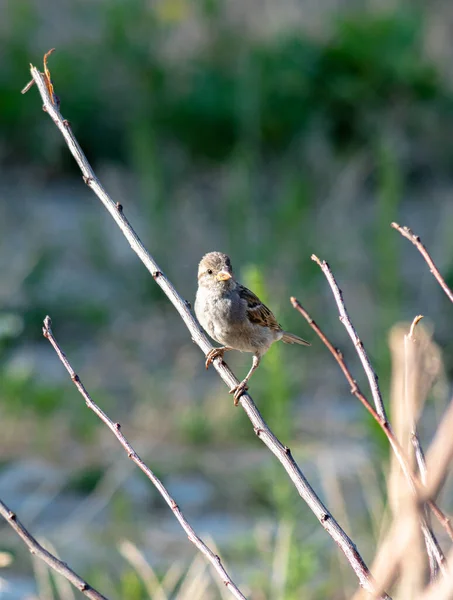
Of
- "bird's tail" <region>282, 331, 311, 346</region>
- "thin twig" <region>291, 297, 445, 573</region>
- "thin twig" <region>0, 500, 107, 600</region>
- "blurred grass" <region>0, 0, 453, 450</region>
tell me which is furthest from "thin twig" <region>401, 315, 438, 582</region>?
"blurred grass" <region>0, 0, 453, 450</region>

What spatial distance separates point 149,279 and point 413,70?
3.29 m

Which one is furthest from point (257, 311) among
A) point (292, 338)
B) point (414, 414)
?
point (414, 414)

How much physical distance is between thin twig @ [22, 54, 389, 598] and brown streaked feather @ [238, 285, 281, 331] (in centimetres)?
95

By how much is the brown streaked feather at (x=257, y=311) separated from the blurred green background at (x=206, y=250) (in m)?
0.17

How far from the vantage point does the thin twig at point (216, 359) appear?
5.29 feet

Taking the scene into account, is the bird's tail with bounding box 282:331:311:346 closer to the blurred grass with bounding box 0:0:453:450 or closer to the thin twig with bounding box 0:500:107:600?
the thin twig with bounding box 0:500:107:600

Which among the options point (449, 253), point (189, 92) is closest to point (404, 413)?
point (449, 253)

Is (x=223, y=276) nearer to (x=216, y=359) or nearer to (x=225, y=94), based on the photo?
(x=216, y=359)

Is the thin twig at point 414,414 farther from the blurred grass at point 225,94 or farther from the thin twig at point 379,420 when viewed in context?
the blurred grass at point 225,94

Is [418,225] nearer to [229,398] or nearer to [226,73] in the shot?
[226,73]

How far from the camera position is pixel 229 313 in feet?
10.2

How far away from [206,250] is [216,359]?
4.75 metres

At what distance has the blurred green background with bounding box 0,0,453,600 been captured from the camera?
4285 millimetres

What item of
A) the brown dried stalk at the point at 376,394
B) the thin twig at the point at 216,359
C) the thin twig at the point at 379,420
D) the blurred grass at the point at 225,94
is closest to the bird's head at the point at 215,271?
the thin twig at the point at 216,359
